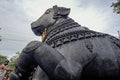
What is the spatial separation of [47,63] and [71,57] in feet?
0.87

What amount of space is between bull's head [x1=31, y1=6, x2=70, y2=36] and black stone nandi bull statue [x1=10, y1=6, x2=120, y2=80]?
22 centimetres

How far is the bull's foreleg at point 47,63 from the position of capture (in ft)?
7.45

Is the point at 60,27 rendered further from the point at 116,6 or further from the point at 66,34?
the point at 116,6

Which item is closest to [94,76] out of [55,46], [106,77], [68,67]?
[106,77]

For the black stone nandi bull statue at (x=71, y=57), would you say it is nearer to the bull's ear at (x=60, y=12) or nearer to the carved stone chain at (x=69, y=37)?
the carved stone chain at (x=69, y=37)

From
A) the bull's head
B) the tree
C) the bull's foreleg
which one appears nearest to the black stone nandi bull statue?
the bull's foreleg

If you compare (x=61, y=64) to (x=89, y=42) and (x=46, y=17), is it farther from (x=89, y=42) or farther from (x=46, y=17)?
(x=46, y=17)

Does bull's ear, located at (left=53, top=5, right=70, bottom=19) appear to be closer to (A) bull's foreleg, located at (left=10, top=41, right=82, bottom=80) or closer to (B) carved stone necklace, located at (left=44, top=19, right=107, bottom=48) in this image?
(B) carved stone necklace, located at (left=44, top=19, right=107, bottom=48)

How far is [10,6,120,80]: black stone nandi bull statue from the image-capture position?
232cm

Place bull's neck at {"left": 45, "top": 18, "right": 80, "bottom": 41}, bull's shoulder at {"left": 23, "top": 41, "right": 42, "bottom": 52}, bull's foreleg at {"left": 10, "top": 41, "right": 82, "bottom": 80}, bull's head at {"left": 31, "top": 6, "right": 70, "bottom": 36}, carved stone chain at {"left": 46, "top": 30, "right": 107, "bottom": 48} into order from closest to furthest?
bull's foreleg at {"left": 10, "top": 41, "right": 82, "bottom": 80}
bull's shoulder at {"left": 23, "top": 41, "right": 42, "bottom": 52}
carved stone chain at {"left": 46, "top": 30, "right": 107, "bottom": 48}
bull's neck at {"left": 45, "top": 18, "right": 80, "bottom": 41}
bull's head at {"left": 31, "top": 6, "right": 70, "bottom": 36}

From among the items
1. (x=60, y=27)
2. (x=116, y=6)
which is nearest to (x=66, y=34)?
(x=60, y=27)

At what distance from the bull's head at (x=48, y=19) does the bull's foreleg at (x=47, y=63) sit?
54cm

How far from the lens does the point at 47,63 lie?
2344mm

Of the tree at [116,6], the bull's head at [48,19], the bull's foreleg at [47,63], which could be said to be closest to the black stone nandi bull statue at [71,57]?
the bull's foreleg at [47,63]
